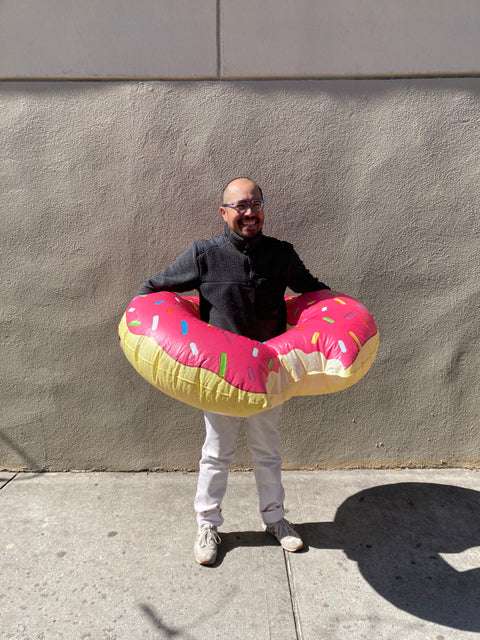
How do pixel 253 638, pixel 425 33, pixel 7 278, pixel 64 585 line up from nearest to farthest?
pixel 253 638
pixel 64 585
pixel 425 33
pixel 7 278

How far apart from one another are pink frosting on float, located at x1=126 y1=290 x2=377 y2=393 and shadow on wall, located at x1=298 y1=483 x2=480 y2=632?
3.91ft

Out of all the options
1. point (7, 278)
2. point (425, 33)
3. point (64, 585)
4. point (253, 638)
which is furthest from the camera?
point (7, 278)

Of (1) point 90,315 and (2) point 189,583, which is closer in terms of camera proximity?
(2) point 189,583

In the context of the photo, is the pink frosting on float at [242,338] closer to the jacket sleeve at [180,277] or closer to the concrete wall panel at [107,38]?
the jacket sleeve at [180,277]

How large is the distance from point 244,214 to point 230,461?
1.35 meters

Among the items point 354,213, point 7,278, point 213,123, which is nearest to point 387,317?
point 354,213

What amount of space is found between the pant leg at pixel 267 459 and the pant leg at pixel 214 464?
4.9 inches

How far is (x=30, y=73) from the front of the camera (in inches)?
135

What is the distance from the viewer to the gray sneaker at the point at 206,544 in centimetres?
277

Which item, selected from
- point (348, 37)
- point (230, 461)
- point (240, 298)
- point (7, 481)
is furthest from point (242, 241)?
point (7, 481)

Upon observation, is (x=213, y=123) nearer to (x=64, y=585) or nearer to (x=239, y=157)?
(x=239, y=157)

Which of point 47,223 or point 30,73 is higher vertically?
point 30,73

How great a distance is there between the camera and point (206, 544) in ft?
9.29

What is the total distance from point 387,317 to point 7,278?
8.78 ft
